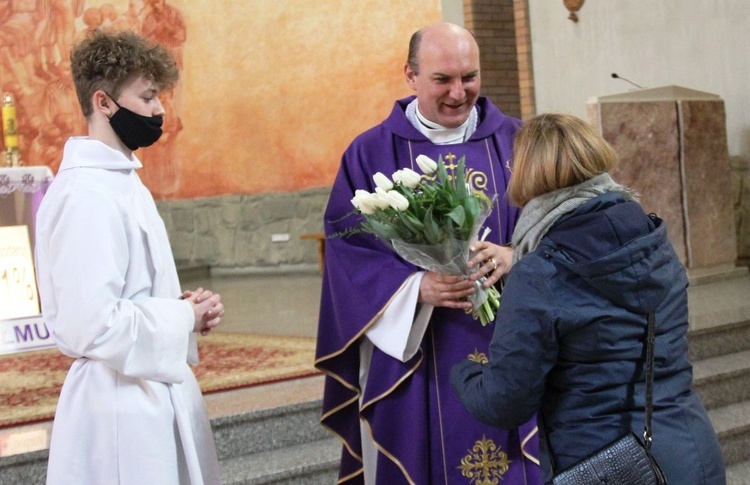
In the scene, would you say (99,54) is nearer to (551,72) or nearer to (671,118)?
(671,118)

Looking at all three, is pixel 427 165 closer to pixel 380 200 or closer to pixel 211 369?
pixel 380 200

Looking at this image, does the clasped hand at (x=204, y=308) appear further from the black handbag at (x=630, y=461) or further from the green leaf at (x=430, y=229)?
the black handbag at (x=630, y=461)

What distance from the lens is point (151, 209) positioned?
2.70 metres

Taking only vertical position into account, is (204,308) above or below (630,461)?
above

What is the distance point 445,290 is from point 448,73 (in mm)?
672

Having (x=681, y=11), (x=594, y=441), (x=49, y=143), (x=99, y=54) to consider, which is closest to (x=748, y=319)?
(x=681, y=11)

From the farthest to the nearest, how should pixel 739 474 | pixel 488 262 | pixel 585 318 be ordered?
pixel 739 474, pixel 488 262, pixel 585 318

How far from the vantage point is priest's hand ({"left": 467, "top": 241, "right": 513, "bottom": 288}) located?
287 cm

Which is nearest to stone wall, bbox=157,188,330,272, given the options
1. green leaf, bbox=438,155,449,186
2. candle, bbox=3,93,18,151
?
candle, bbox=3,93,18,151

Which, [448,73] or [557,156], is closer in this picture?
[557,156]

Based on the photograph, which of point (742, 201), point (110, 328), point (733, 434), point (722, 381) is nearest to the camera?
point (110, 328)

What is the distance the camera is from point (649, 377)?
2.21 meters

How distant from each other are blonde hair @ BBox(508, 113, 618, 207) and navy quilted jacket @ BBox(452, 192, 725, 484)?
73 mm

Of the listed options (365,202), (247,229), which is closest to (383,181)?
(365,202)
